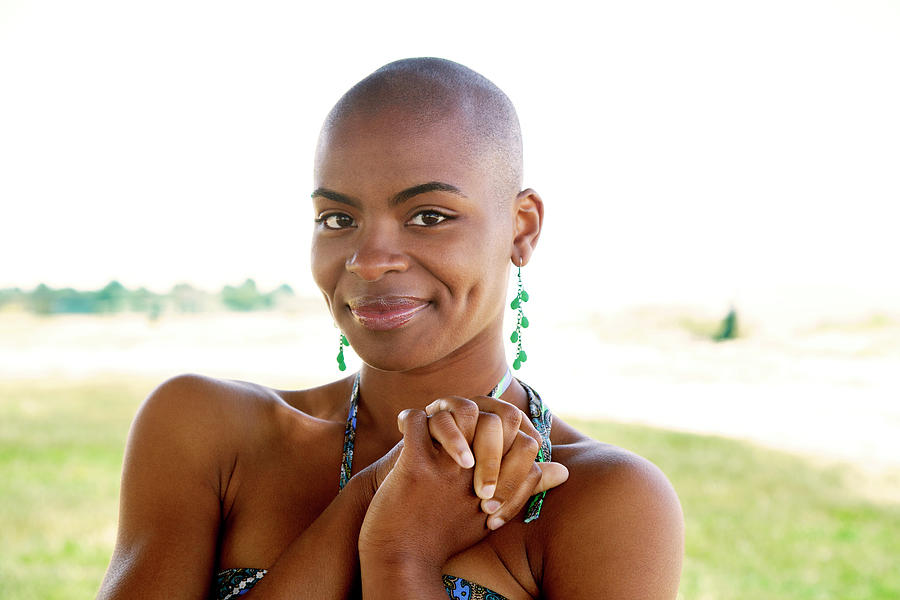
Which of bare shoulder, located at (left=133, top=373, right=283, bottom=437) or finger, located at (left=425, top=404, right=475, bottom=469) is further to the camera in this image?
bare shoulder, located at (left=133, top=373, right=283, bottom=437)

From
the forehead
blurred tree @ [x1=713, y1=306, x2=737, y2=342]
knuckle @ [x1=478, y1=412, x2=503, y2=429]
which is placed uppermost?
the forehead

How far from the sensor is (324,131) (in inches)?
49.8

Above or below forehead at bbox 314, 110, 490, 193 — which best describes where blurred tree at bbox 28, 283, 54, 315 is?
below

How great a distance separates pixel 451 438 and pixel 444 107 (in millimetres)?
464

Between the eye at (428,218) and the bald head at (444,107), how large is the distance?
0.08m

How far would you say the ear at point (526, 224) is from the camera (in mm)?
1325

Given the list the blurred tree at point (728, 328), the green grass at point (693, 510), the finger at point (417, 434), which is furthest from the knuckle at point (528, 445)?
the blurred tree at point (728, 328)

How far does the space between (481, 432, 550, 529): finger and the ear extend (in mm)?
350

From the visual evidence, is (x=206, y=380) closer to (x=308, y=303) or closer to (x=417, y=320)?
(x=417, y=320)

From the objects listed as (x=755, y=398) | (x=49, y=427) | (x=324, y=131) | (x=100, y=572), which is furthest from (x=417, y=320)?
(x=49, y=427)

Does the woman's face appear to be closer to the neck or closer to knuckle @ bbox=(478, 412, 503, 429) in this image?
the neck

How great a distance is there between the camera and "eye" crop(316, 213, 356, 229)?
1.24m

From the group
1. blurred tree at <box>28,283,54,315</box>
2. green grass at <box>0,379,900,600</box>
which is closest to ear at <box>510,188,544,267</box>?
green grass at <box>0,379,900,600</box>

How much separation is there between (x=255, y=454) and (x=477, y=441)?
437 millimetres
